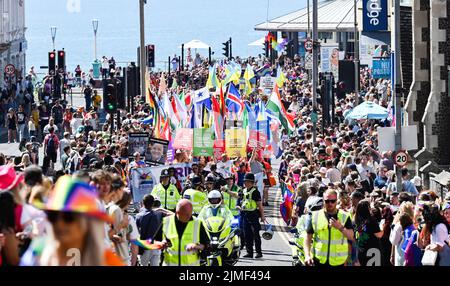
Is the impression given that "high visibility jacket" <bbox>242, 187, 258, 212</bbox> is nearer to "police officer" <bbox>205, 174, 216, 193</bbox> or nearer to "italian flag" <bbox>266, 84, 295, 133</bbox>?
"police officer" <bbox>205, 174, 216, 193</bbox>

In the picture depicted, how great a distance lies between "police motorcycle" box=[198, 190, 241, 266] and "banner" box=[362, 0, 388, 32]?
980 inches

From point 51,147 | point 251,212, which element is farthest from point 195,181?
point 51,147

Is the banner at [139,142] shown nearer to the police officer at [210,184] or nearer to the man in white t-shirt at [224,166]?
the man in white t-shirt at [224,166]

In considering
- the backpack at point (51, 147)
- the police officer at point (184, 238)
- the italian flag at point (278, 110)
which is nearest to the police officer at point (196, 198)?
the police officer at point (184, 238)

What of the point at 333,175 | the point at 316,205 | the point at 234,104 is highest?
the point at 234,104

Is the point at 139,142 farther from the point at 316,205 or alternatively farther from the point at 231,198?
the point at 316,205

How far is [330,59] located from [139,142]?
86.8 ft

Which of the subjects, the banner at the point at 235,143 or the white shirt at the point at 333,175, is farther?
the banner at the point at 235,143

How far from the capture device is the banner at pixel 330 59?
54500mm

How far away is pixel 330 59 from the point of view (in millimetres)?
55031

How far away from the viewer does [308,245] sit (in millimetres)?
15141

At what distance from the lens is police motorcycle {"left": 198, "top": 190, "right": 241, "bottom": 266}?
58.7 feet

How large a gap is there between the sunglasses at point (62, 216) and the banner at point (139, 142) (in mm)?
21757

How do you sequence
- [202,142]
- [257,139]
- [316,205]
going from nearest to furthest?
[316,205] → [202,142] → [257,139]
